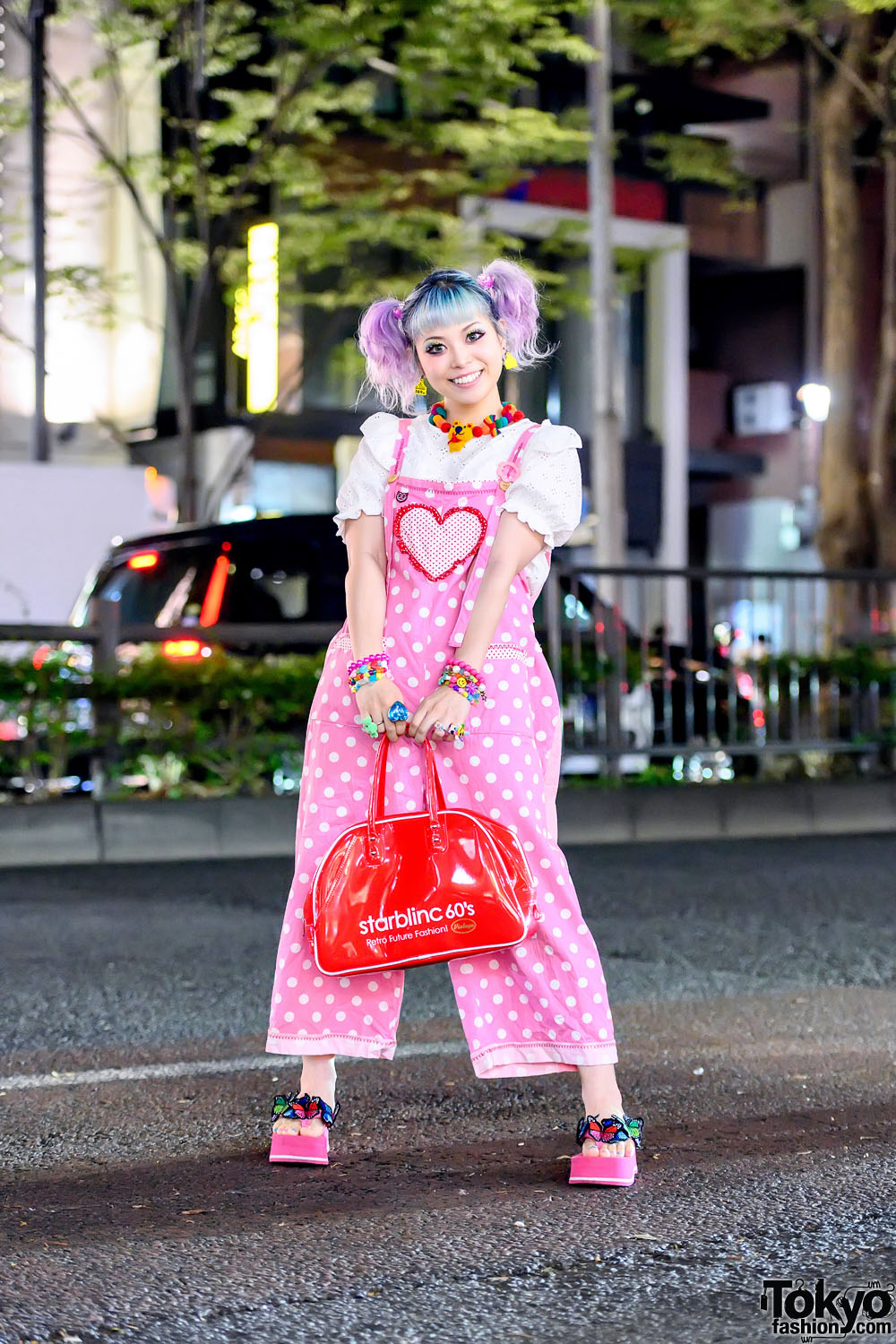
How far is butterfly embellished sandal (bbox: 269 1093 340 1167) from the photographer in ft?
11.7

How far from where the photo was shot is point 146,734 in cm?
1019

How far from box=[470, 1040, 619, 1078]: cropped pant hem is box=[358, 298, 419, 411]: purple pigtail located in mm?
1364

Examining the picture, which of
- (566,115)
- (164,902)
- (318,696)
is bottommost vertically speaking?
(164,902)

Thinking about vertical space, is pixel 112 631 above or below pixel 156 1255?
above

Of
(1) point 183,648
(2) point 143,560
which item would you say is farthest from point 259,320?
(1) point 183,648

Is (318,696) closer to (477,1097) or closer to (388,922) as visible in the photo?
(388,922)

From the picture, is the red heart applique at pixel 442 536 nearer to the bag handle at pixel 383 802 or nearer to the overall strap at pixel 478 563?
the overall strap at pixel 478 563

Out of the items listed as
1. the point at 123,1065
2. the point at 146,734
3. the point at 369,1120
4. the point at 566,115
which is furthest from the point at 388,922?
the point at 566,115

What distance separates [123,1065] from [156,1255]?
1678 mm

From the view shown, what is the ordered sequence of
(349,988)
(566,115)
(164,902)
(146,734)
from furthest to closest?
1. (566,115)
2. (146,734)
3. (164,902)
4. (349,988)

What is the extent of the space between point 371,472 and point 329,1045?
1.14 m

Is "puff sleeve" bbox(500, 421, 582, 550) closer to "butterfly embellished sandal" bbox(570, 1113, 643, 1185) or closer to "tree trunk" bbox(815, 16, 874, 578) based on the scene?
"butterfly embellished sandal" bbox(570, 1113, 643, 1185)

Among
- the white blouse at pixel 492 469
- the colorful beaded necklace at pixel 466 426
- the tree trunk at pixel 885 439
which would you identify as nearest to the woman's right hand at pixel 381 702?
the white blouse at pixel 492 469

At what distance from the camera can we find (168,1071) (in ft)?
14.9
